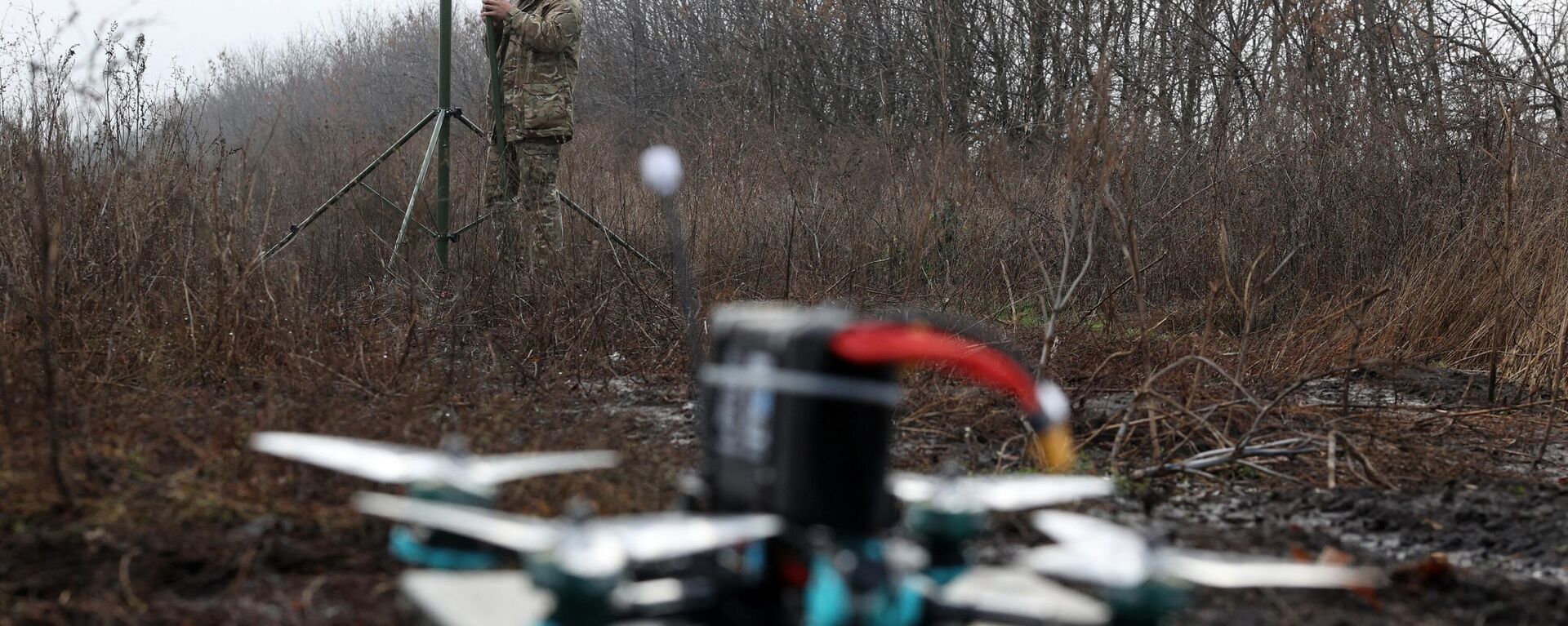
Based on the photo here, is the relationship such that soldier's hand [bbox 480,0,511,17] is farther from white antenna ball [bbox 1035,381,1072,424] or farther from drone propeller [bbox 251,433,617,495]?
white antenna ball [bbox 1035,381,1072,424]

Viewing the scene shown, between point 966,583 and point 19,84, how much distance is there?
4620 mm

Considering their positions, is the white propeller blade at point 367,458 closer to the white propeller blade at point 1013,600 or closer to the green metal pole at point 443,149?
the white propeller blade at point 1013,600

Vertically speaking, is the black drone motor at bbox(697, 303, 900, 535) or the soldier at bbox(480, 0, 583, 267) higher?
the soldier at bbox(480, 0, 583, 267)

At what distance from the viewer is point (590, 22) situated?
19703 mm

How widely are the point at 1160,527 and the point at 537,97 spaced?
15.1 ft

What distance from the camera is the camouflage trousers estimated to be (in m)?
6.17

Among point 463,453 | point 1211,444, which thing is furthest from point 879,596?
point 1211,444

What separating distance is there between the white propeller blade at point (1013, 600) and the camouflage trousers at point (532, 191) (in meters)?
4.55

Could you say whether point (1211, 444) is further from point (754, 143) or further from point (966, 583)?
point (754, 143)

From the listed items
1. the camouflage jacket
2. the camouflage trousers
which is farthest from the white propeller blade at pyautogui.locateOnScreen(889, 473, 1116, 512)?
the camouflage jacket

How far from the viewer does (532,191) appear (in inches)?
265

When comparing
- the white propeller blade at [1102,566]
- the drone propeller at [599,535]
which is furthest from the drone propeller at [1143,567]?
the drone propeller at [599,535]

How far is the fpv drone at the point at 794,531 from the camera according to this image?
132cm

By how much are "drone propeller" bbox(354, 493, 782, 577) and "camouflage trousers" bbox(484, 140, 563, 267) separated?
4723 mm
